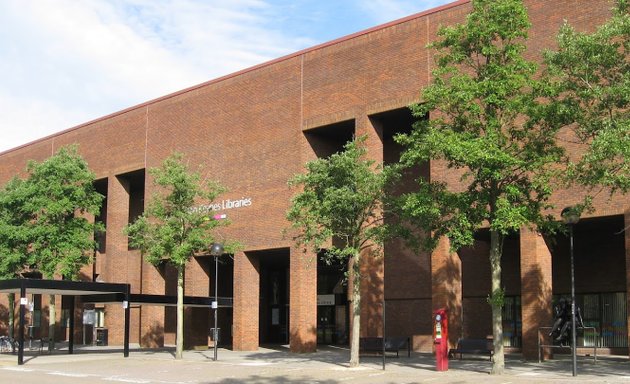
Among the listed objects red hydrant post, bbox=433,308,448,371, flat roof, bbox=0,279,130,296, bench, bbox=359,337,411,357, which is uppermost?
flat roof, bbox=0,279,130,296

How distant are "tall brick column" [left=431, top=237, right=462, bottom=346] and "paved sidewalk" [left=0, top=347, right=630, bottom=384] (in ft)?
6.07

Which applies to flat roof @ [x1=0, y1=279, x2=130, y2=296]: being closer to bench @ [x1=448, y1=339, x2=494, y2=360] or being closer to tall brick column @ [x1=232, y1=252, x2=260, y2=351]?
tall brick column @ [x1=232, y1=252, x2=260, y2=351]

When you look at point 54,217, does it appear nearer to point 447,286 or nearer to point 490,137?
point 447,286

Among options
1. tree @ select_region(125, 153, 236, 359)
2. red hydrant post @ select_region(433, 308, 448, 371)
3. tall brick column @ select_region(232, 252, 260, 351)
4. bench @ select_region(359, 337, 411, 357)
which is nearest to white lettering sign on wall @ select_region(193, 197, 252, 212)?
tall brick column @ select_region(232, 252, 260, 351)

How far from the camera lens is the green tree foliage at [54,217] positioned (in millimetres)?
39281

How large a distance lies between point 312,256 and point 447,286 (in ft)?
21.7

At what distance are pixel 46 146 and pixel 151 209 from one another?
82.2ft

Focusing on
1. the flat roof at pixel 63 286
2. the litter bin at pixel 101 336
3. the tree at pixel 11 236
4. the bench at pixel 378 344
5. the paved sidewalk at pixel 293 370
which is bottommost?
the litter bin at pixel 101 336

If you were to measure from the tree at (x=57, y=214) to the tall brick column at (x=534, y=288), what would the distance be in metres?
23.4

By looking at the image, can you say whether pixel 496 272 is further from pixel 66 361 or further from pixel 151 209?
pixel 66 361

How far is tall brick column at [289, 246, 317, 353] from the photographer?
3397cm

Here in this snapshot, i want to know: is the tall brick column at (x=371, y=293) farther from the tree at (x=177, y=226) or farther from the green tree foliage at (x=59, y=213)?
the green tree foliage at (x=59, y=213)

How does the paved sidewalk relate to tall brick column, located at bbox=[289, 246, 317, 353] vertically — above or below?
below

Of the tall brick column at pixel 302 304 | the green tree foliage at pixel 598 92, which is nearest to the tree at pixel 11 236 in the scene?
the tall brick column at pixel 302 304
